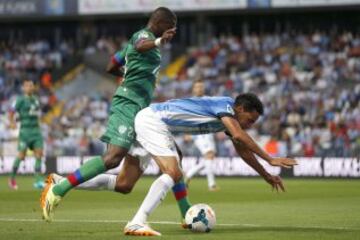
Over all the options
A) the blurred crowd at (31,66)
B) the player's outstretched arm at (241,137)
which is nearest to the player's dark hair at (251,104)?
the player's outstretched arm at (241,137)

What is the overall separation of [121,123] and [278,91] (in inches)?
936

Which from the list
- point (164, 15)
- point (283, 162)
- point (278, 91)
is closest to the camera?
point (283, 162)

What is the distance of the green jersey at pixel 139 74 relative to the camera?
1192cm

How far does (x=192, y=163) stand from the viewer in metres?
30.2

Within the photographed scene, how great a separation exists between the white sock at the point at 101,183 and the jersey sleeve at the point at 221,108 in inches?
70.9

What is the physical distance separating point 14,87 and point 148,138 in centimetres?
3094

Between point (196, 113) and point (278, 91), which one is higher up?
point (196, 113)

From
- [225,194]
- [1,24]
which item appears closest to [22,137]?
[225,194]

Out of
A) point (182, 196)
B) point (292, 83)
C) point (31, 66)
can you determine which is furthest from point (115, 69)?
point (31, 66)

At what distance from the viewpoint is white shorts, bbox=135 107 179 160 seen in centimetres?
1105

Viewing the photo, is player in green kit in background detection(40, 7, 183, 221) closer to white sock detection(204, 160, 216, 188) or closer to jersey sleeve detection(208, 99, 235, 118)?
jersey sleeve detection(208, 99, 235, 118)

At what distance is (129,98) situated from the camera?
11930 mm

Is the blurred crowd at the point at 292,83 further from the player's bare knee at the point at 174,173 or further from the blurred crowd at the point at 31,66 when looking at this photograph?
the player's bare knee at the point at 174,173

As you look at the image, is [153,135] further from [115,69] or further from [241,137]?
[115,69]
